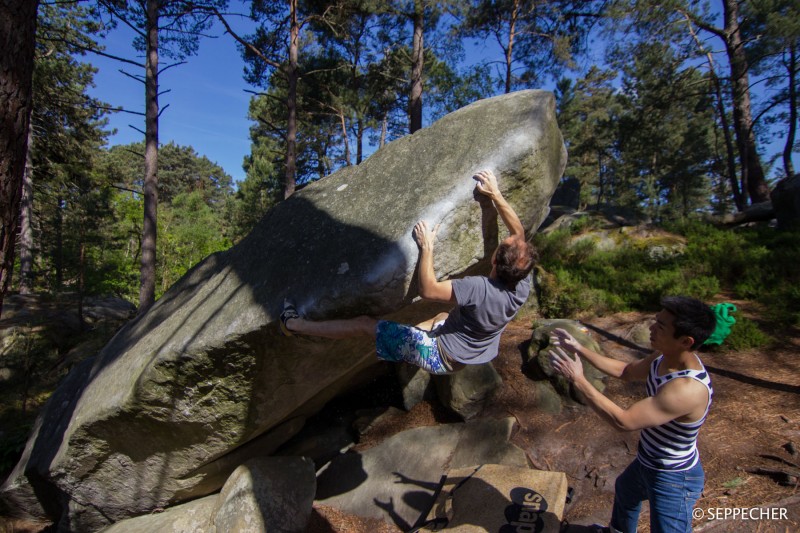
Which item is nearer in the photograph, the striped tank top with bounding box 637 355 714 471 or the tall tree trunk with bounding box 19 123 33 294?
the striped tank top with bounding box 637 355 714 471

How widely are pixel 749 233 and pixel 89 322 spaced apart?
1639 cm

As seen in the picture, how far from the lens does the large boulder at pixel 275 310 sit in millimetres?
3201

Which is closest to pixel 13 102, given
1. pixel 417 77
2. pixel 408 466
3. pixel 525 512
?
pixel 408 466

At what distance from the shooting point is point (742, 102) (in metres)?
12.4

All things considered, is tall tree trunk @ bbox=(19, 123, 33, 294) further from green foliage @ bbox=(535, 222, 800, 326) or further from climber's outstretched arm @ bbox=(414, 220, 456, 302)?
climber's outstretched arm @ bbox=(414, 220, 456, 302)

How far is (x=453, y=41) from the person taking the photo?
15.6 metres

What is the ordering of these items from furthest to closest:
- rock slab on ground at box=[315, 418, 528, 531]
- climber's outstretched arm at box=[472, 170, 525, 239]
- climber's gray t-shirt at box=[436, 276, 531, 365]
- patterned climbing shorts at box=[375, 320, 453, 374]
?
rock slab on ground at box=[315, 418, 528, 531]
climber's outstretched arm at box=[472, 170, 525, 239]
patterned climbing shorts at box=[375, 320, 453, 374]
climber's gray t-shirt at box=[436, 276, 531, 365]

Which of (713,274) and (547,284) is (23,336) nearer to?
(547,284)

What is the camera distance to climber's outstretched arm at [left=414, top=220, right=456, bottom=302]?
2.84 meters

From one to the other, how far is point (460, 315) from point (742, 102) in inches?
566

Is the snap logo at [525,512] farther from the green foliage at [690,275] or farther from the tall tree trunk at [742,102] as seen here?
the tall tree trunk at [742,102]

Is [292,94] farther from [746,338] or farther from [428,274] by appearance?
[746,338]

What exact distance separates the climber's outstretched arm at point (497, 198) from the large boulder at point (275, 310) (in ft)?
0.32

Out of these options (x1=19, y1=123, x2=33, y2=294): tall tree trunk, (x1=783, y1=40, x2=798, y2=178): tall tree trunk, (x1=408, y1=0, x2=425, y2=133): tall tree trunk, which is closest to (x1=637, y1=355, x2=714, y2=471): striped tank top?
(x1=408, y1=0, x2=425, y2=133): tall tree trunk
